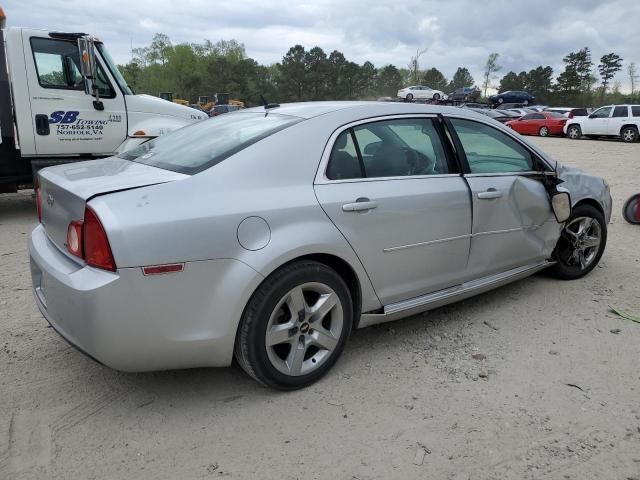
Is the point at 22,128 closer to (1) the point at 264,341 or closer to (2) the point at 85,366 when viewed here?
(2) the point at 85,366

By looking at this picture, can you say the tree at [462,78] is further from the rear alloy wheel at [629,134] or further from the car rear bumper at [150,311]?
the car rear bumper at [150,311]

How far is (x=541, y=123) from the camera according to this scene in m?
27.0

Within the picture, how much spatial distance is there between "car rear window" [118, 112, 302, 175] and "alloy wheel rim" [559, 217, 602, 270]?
277 centimetres

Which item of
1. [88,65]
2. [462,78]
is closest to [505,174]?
[88,65]

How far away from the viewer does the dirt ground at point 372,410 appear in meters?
2.33

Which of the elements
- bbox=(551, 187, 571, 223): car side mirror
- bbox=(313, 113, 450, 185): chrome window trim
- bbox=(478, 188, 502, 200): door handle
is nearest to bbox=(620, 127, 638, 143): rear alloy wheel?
bbox=(551, 187, 571, 223): car side mirror

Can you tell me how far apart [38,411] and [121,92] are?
6.13 meters

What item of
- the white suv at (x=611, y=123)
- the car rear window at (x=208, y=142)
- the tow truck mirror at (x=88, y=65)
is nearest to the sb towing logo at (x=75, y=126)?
the tow truck mirror at (x=88, y=65)

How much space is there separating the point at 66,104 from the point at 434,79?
91237 millimetres

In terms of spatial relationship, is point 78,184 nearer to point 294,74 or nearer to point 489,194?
point 489,194

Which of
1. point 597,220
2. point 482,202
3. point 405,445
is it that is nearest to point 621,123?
point 597,220

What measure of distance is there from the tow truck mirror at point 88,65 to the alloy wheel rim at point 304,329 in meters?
5.79

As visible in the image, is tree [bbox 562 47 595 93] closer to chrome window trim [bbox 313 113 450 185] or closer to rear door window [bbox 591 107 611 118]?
rear door window [bbox 591 107 611 118]

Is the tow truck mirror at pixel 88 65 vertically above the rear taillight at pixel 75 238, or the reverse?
the tow truck mirror at pixel 88 65
